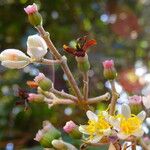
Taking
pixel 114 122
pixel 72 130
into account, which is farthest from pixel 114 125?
pixel 72 130

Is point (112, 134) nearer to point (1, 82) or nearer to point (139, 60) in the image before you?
point (1, 82)

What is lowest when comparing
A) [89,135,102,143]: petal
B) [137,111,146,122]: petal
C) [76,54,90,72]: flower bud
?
[89,135,102,143]: petal

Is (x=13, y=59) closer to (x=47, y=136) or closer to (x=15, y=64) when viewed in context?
(x=15, y=64)

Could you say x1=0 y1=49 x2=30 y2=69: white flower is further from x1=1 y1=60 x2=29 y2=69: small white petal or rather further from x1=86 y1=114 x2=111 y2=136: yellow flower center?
x1=86 y1=114 x2=111 y2=136: yellow flower center

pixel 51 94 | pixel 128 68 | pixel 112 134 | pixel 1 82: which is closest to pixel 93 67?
pixel 128 68

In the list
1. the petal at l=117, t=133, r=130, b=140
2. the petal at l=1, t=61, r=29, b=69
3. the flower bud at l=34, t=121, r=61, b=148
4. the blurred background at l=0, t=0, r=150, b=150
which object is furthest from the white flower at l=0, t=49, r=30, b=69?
the blurred background at l=0, t=0, r=150, b=150

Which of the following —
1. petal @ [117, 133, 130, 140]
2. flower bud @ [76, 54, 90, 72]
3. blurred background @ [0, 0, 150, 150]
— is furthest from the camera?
blurred background @ [0, 0, 150, 150]
